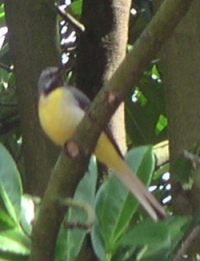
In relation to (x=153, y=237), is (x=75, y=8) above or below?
below

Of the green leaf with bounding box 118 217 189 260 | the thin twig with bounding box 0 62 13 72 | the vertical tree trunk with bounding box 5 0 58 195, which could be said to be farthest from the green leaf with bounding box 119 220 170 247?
the thin twig with bounding box 0 62 13 72

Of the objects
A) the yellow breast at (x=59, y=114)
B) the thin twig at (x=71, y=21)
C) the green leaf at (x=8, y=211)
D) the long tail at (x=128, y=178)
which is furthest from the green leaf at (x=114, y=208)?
the thin twig at (x=71, y=21)

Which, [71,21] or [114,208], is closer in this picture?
[114,208]

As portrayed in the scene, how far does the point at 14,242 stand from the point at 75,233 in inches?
4.0

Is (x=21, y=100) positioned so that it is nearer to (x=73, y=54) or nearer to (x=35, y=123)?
(x=35, y=123)

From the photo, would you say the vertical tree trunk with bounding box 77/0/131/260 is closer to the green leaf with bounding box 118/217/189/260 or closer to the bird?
the bird

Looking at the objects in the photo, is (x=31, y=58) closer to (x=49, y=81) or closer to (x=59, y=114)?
(x=49, y=81)

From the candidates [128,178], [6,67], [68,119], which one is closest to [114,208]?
[128,178]

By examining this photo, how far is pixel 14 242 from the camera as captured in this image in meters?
1.52

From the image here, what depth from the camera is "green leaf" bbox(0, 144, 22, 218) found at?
154 centimetres

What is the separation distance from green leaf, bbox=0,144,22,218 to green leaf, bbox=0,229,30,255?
1.3 inches

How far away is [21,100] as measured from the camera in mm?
2295

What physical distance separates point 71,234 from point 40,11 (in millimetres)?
901

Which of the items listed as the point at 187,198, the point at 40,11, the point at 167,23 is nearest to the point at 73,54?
the point at 40,11
